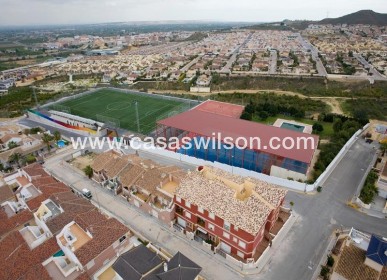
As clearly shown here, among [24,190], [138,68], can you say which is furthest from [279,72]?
[24,190]

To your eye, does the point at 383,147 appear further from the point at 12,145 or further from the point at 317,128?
the point at 12,145

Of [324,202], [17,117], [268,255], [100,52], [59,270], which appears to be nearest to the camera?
[59,270]

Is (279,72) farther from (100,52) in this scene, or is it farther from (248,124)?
(100,52)

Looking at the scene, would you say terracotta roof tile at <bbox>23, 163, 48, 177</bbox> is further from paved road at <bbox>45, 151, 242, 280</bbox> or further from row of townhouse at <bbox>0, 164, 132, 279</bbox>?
row of townhouse at <bbox>0, 164, 132, 279</bbox>

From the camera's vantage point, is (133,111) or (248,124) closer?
(248,124)

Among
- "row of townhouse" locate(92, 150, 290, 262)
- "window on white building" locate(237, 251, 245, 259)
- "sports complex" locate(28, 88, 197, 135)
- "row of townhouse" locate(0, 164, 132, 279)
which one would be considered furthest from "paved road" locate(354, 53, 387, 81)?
"row of townhouse" locate(0, 164, 132, 279)

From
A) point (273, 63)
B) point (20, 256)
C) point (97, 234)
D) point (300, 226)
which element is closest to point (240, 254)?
point (300, 226)
